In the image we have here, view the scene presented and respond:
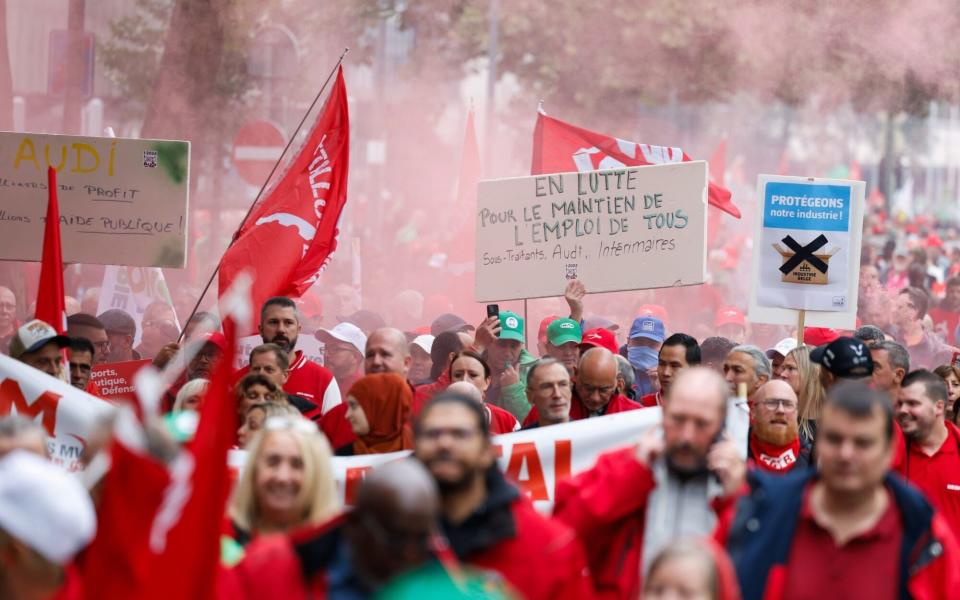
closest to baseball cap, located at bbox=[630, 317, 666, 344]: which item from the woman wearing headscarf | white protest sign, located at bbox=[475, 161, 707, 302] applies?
white protest sign, located at bbox=[475, 161, 707, 302]

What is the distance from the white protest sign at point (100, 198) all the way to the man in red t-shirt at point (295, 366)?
1701mm

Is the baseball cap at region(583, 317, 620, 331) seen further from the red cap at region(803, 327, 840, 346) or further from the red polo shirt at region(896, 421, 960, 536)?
the red polo shirt at region(896, 421, 960, 536)

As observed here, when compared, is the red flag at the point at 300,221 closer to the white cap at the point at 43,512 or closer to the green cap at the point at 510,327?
the green cap at the point at 510,327

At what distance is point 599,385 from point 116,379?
8.74 ft

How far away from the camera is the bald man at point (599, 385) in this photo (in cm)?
730

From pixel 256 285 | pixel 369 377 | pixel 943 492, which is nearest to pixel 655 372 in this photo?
pixel 256 285

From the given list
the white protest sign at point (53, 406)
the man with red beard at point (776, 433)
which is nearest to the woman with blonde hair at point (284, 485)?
the white protest sign at point (53, 406)

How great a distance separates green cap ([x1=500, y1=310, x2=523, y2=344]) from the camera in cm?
895

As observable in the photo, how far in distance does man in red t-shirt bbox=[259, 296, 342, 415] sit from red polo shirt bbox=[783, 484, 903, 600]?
11.2 feet

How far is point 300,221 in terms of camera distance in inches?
379

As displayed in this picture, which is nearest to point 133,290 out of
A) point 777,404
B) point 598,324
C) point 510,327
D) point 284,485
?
point 598,324

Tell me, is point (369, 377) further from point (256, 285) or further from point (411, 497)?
point (256, 285)

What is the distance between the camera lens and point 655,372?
9445 millimetres

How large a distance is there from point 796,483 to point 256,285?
5465 mm
